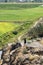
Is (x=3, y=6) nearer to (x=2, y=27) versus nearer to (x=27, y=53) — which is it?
(x=2, y=27)

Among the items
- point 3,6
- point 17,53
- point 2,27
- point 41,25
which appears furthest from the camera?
point 3,6

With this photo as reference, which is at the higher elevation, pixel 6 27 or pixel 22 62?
pixel 22 62

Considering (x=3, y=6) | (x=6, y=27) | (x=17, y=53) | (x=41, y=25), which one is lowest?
(x=3, y=6)

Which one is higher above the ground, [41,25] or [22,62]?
[22,62]

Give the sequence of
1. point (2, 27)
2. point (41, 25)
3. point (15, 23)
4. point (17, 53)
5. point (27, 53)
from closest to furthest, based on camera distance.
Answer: point (27, 53) < point (17, 53) < point (41, 25) < point (2, 27) < point (15, 23)

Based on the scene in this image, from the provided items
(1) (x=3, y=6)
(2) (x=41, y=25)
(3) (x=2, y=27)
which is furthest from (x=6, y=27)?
(1) (x=3, y=6)

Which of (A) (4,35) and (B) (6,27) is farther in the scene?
(B) (6,27)

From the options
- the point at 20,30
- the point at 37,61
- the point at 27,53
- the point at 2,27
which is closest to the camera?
the point at 37,61

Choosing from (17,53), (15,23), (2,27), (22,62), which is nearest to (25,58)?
(22,62)

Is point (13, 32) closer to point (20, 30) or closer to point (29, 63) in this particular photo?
point (20, 30)
